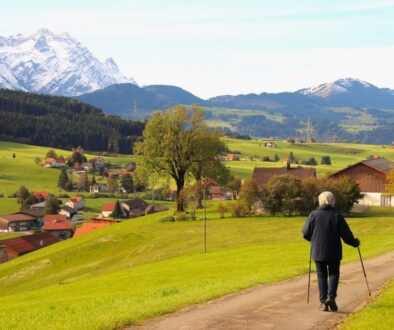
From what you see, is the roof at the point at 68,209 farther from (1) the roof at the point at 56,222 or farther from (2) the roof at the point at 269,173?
(2) the roof at the point at 269,173

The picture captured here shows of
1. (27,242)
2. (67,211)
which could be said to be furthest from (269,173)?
(67,211)

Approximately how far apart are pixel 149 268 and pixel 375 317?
1092 inches

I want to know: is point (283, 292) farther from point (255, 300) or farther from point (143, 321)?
point (143, 321)

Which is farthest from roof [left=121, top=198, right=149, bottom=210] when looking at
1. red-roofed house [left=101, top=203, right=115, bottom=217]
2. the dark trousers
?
the dark trousers

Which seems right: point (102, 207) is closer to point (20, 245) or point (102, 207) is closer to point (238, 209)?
point (20, 245)

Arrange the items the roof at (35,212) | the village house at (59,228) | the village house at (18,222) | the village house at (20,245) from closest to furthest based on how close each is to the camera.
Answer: the village house at (20,245) → the village house at (59,228) → the village house at (18,222) → the roof at (35,212)

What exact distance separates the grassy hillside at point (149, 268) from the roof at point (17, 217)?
245 ft

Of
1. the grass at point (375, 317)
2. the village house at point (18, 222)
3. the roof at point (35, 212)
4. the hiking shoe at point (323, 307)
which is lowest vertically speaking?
the village house at point (18, 222)

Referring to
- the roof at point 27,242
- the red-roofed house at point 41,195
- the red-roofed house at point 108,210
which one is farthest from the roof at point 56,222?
the red-roofed house at point 41,195

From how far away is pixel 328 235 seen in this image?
15.5 metres

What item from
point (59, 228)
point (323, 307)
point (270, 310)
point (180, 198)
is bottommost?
point (59, 228)

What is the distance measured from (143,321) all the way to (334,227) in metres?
5.44

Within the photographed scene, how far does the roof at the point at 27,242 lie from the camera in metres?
102

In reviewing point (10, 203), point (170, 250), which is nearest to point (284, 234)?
point (170, 250)
